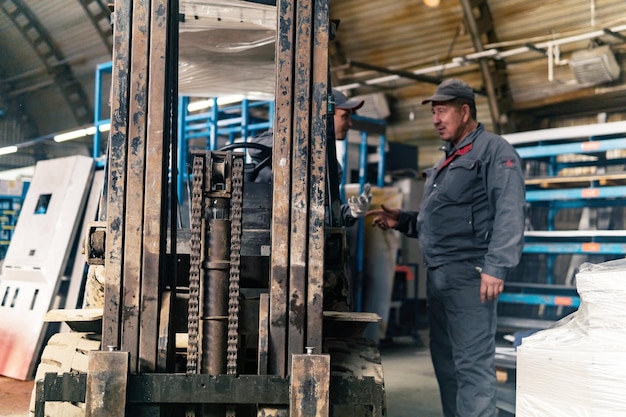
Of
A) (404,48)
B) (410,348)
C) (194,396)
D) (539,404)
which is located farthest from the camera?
(404,48)

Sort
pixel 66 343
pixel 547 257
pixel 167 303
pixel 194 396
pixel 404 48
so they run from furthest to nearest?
pixel 404 48 < pixel 547 257 < pixel 66 343 < pixel 167 303 < pixel 194 396

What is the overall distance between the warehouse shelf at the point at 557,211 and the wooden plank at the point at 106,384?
5490mm

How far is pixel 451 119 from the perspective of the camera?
14.7ft

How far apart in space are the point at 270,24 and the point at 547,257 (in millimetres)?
4405

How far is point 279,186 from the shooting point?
2801 millimetres

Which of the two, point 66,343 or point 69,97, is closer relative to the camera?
point 66,343

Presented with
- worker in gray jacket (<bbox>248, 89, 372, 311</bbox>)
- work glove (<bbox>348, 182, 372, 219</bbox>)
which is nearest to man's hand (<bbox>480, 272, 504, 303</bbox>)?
worker in gray jacket (<bbox>248, 89, 372, 311</bbox>)

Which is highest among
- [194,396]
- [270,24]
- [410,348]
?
[270,24]

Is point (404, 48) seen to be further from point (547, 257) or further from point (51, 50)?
point (51, 50)

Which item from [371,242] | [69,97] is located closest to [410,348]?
[371,242]

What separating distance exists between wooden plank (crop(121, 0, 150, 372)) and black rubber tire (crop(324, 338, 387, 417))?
2.94 ft

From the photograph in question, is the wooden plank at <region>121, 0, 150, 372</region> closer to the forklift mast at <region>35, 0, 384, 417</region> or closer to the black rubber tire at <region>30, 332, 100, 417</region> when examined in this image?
the forklift mast at <region>35, 0, 384, 417</region>

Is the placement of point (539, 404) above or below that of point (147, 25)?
below

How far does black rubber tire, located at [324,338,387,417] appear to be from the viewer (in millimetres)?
2746
